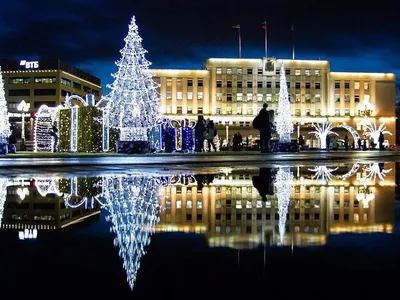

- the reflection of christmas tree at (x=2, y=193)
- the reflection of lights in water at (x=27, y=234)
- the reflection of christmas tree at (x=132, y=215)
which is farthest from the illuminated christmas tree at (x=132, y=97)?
the reflection of lights in water at (x=27, y=234)

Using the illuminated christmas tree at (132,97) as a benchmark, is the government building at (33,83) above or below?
above

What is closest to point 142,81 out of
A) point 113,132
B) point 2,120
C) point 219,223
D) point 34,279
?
point 113,132

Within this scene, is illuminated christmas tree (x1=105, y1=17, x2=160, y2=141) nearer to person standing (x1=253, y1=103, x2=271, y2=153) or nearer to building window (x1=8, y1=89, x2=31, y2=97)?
person standing (x1=253, y1=103, x2=271, y2=153)

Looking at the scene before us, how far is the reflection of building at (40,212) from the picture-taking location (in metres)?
4.57

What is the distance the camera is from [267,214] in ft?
16.8

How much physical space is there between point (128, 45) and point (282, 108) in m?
11.8

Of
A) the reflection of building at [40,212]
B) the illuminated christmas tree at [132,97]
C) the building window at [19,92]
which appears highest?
the building window at [19,92]

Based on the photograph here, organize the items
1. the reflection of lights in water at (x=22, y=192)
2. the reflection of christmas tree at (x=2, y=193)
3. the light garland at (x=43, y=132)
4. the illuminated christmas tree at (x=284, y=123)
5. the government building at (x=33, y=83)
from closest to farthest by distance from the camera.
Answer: the reflection of christmas tree at (x=2, y=193)
the reflection of lights in water at (x=22, y=192)
the illuminated christmas tree at (x=284, y=123)
the light garland at (x=43, y=132)
the government building at (x=33, y=83)

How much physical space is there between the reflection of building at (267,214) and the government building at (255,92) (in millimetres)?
95161

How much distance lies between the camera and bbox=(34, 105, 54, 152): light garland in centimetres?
3270

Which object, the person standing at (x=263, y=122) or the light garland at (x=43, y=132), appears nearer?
the person standing at (x=263, y=122)

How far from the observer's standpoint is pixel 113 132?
28344 mm

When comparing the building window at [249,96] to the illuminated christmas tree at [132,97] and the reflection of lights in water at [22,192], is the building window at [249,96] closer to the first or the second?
the illuminated christmas tree at [132,97]

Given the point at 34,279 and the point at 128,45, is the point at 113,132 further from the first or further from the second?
the point at 34,279
